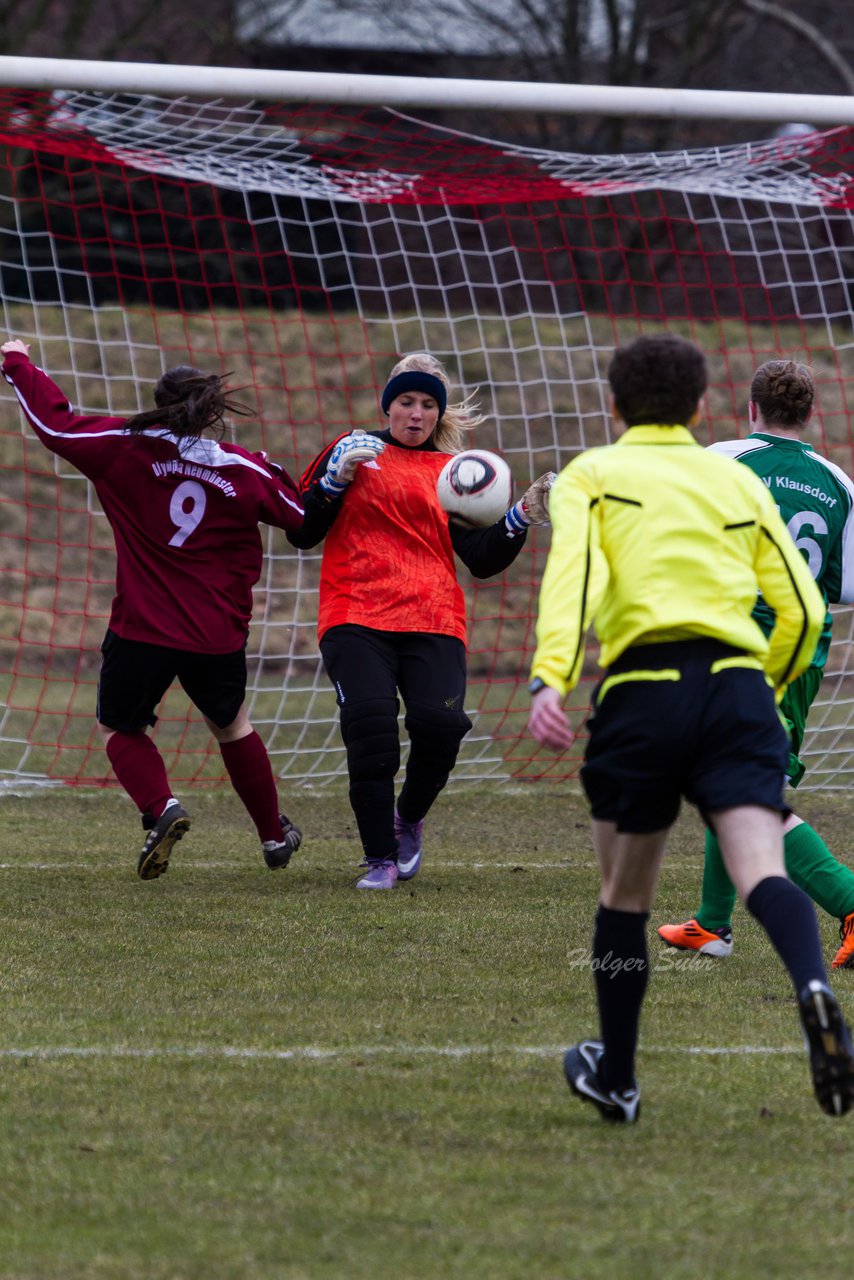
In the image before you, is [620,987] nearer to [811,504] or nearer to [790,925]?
[790,925]

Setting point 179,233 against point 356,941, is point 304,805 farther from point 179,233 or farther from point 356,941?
point 179,233

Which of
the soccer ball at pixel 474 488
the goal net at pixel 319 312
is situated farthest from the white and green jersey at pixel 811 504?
the goal net at pixel 319 312

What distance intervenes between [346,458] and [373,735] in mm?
995

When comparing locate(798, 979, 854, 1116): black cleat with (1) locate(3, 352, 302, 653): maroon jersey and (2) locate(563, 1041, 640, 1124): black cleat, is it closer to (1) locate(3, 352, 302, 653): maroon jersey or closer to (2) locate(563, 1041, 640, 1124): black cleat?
(2) locate(563, 1041, 640, 1124): black cleat

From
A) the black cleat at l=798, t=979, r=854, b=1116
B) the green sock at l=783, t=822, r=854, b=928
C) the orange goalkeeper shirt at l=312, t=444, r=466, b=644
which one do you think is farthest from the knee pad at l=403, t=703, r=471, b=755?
the black cleat at l=798, t=979, r=854, b=1116

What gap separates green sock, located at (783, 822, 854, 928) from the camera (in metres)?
4.87

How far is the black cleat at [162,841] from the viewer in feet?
18.1

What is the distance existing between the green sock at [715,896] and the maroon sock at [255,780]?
178 cm

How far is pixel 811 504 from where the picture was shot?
4.89 meters

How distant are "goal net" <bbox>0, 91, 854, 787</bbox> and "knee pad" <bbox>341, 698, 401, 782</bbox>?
2.60 m

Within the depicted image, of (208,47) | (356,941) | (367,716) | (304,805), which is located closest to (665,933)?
(356,941)

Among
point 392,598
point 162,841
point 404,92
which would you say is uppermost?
point 404,92

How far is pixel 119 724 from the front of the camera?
19.5ft

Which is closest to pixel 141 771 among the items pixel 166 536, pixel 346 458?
pixel 166 536
